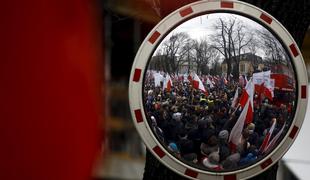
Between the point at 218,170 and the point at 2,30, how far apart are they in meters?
0.79

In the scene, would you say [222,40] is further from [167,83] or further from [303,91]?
[303,91]

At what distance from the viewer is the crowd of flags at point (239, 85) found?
4.43 feet

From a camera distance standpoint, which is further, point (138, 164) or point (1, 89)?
point (138, 164)

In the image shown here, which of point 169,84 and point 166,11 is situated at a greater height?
point 166,11

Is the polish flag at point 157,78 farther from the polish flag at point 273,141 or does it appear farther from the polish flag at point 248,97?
the polish flag at point 273,141

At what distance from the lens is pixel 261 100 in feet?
4.55

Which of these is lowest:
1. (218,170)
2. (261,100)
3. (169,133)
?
(218,170)

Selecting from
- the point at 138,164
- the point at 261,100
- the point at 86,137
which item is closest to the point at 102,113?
the point at 86,137

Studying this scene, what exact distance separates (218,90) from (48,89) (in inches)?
20.0

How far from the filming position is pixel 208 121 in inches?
54.9

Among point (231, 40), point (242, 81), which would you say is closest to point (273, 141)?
point (242, 81)

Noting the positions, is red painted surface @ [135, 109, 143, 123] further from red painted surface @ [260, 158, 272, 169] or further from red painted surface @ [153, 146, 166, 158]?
red painted surface @ [260, 158, 272, 169]

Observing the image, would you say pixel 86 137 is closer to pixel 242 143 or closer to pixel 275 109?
pixel 242 143

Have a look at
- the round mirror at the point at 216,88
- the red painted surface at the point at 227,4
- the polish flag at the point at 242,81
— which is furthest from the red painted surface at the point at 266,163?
the red painted surface at the point at 227,4
